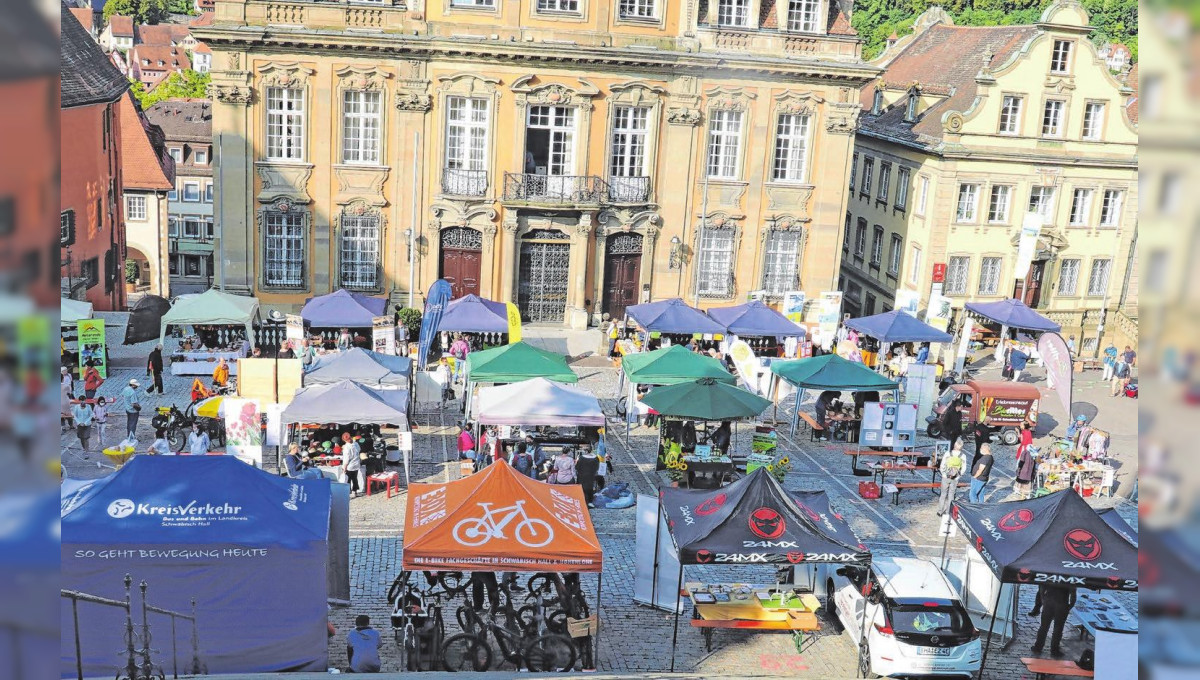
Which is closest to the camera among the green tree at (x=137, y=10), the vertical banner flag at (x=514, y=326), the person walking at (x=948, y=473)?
the person walking at (x=948, y=473)

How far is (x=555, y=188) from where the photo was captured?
37.8m

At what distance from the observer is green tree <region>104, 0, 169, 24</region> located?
132 metres

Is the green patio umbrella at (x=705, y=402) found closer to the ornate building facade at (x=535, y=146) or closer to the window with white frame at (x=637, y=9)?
the ornate building facade at (x=535, y=146)

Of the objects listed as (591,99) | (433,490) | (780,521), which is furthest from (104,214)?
(780,521)

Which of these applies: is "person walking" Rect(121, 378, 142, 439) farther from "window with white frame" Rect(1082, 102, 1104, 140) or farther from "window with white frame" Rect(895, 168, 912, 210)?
"window with white frame" Rect(1082, 102, 1104, 140)

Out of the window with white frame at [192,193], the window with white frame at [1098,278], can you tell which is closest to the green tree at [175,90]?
the window with white frame at [192,193]

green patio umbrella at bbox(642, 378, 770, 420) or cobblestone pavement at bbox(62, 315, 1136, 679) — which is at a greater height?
green patio umbrella at bbox(642, 378, 770, 420)

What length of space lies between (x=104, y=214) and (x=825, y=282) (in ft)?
79.1

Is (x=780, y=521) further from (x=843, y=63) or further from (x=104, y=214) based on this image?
(x=104, y=214)

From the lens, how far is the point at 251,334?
32.5m

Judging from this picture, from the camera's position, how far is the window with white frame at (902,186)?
4522cm

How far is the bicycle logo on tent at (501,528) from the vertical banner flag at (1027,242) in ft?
92.9

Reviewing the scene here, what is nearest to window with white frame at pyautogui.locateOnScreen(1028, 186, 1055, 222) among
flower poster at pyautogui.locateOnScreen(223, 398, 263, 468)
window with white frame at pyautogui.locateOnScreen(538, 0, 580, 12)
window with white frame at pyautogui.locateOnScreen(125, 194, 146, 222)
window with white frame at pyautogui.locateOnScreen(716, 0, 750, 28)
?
window with white frame at pyautogui.locateOnScreen(716, 0, 750, 28)

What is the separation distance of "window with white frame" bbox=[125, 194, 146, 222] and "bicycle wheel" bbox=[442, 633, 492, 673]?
46693mm
